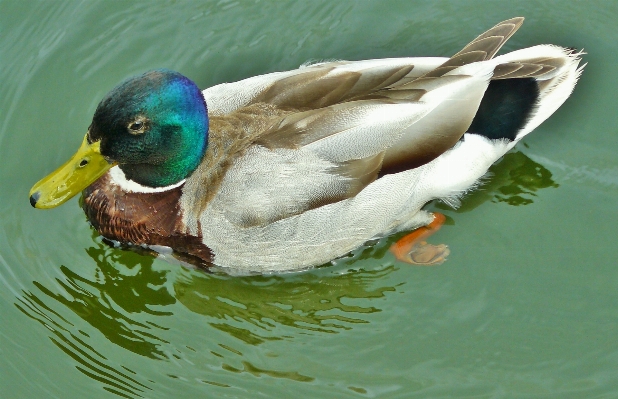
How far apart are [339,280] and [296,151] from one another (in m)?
1.14

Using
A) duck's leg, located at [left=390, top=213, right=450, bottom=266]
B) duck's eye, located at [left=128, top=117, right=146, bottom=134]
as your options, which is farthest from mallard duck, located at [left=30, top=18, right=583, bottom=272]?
duck's leg, located at [left=390, top=213, right=450, bottom=266]

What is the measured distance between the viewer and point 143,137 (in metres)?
5.27

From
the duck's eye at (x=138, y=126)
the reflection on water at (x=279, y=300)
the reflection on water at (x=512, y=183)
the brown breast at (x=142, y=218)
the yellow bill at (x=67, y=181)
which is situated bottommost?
the reflection on water at (x=279, y=300)

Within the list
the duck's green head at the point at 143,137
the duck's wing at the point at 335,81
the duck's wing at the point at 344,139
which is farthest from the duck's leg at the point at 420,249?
the duck's green head at the point at 143,137

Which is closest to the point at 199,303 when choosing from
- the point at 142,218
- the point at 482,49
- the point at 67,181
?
the point at 142,218

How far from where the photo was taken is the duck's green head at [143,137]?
5.09m

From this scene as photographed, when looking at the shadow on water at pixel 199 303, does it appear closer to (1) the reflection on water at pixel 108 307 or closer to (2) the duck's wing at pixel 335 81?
(1) the reflection on water at pixel 108 307

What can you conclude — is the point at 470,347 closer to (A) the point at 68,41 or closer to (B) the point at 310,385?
(B) the point at 310,385

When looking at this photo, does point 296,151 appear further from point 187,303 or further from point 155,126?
point 187,303

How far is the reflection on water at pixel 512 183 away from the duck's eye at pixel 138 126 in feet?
7.36

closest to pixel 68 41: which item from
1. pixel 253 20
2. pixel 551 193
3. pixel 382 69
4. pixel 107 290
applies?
pixel 253 20

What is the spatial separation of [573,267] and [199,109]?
2.76 metres

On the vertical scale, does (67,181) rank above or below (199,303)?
above

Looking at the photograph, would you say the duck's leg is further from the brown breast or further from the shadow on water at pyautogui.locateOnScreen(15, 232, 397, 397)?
the brown breast
